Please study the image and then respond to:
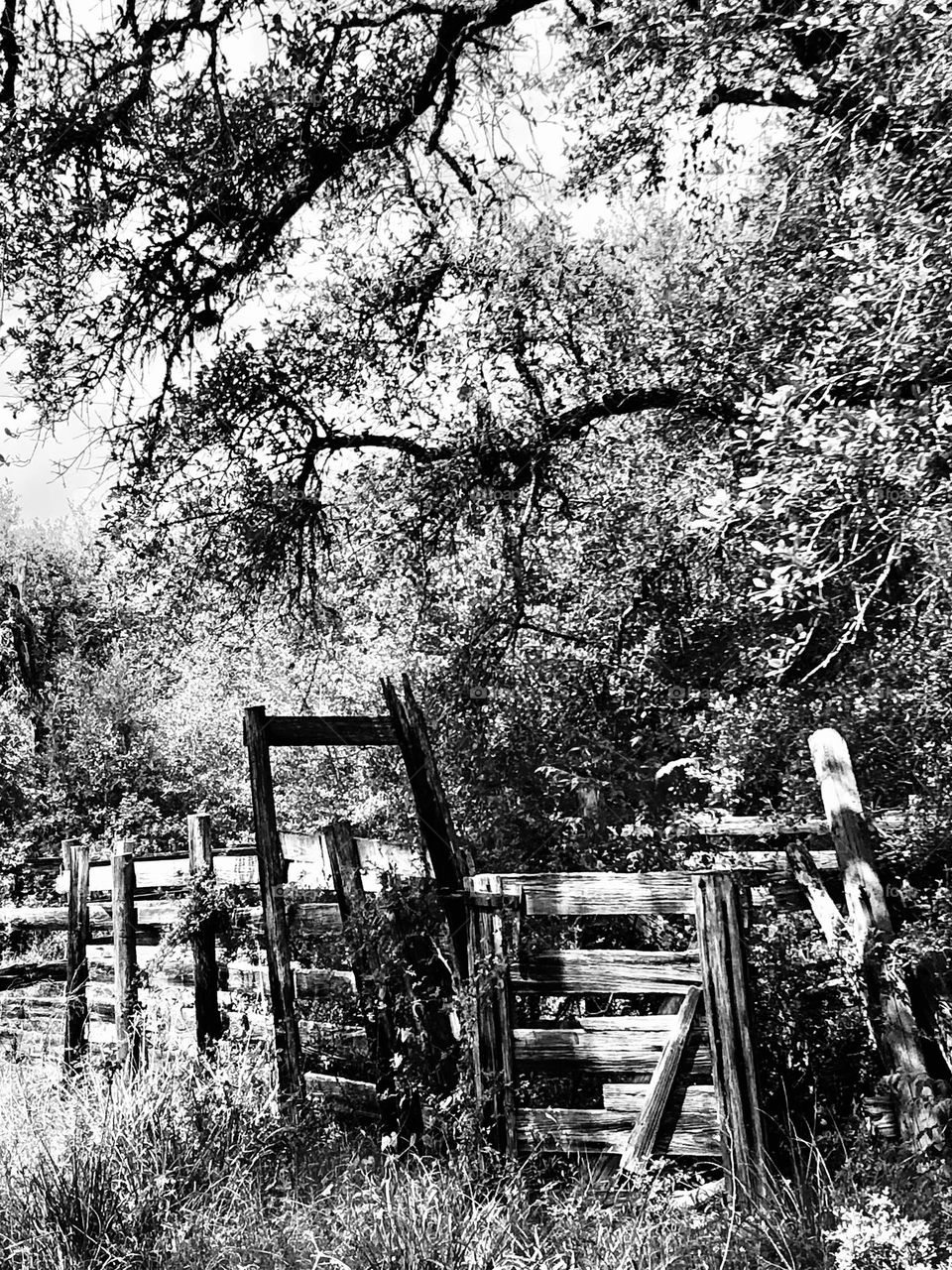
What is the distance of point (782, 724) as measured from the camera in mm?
7645

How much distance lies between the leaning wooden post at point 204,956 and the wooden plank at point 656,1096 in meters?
3.51

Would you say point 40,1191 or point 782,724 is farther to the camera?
point 782,724

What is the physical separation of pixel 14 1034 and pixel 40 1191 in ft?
19.7

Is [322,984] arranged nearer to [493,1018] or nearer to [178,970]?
[493,1018]

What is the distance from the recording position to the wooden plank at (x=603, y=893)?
4.91 m

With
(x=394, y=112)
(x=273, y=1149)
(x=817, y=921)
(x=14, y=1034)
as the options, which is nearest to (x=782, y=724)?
(x=817, y=921)

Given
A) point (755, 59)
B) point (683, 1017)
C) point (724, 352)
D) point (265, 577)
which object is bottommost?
point (683, 1017)

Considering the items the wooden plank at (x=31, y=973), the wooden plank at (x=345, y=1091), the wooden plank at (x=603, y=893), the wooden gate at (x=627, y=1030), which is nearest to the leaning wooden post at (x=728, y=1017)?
the wooden gate at (x=627, y=1030)

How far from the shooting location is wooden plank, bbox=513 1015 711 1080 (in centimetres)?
492

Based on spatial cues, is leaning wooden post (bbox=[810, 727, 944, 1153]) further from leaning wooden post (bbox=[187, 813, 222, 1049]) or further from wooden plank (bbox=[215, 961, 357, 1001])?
leaning wooden post (bbox=[187, 813, 222, 1049])

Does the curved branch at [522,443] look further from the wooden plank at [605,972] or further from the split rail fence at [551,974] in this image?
the wooden plank at [605,972]

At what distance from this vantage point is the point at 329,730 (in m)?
6.32

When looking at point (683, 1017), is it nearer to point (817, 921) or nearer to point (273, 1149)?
point (817, 921)

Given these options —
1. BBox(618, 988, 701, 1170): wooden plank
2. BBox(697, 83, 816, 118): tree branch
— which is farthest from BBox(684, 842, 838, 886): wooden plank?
BBox(697, 83, 816, 118): tree branch
